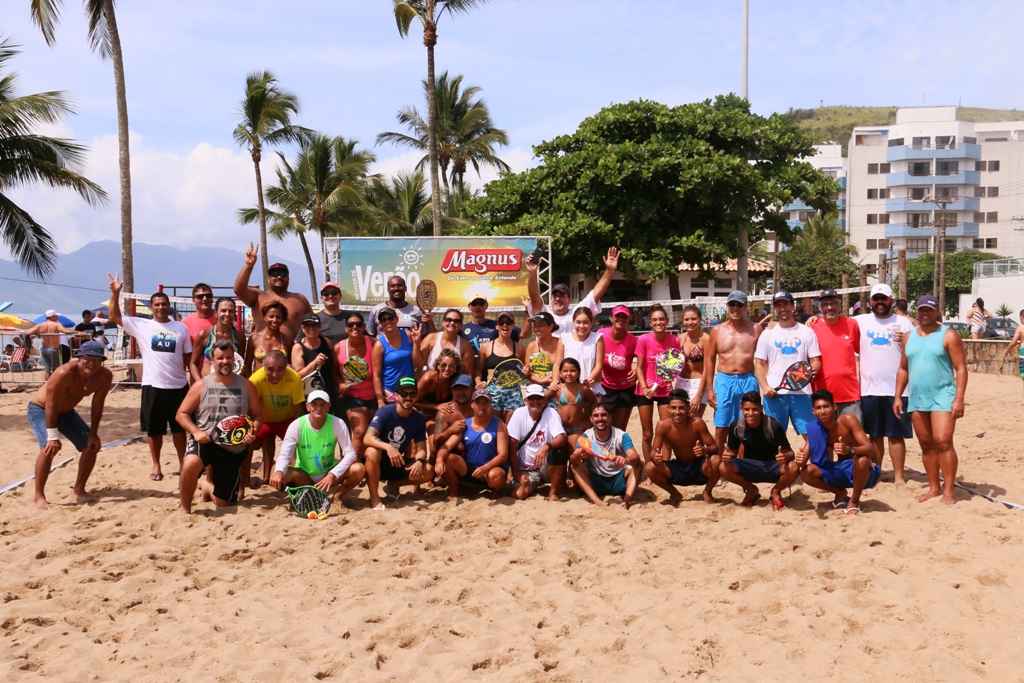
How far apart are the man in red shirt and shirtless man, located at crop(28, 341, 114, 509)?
5.60 m

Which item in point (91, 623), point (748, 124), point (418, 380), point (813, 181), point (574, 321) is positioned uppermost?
point (748, 124)

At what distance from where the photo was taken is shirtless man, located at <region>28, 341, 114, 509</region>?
646 centimetres

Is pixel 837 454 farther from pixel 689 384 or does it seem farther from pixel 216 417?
pixel 216 417

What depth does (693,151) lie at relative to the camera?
21641mm

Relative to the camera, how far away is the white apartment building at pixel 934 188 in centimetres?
6281

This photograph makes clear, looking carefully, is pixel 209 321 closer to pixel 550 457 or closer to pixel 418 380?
pixel 418 380

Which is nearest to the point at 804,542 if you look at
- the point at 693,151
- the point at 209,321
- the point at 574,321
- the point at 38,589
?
the point at 574,321

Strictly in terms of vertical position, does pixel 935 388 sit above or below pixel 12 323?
below

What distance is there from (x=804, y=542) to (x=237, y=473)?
13.4 ft

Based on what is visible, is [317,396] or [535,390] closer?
[317,396]

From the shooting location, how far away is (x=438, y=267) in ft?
62.1

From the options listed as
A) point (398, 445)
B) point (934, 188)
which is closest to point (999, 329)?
point (398, 445)

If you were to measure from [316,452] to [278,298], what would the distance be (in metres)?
1.47

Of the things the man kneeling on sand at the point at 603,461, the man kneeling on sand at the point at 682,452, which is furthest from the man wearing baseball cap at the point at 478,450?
the man kneeling on sand at the point at 682,452
